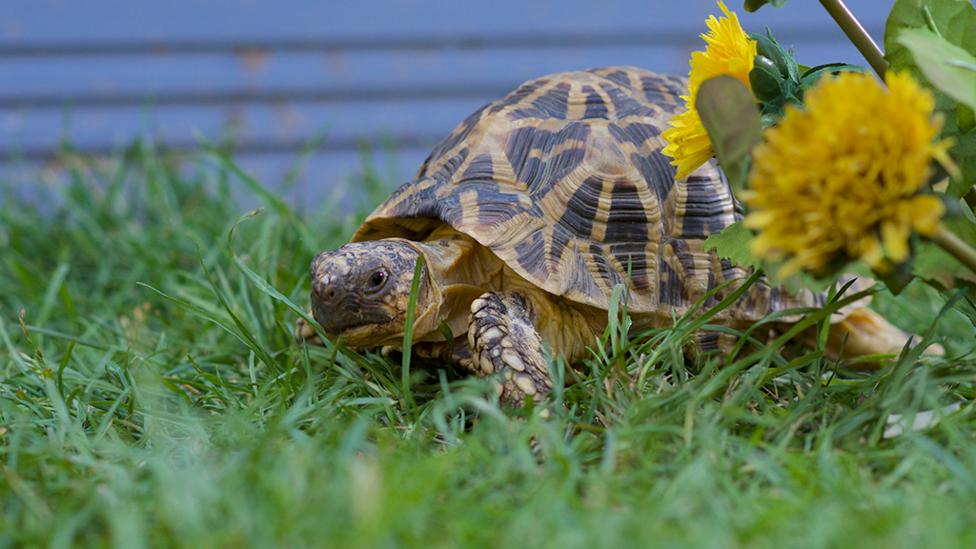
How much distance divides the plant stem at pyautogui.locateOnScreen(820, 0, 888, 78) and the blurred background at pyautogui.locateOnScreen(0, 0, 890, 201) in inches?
115

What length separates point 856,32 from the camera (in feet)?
4.39

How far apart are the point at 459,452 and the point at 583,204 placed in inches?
27.2

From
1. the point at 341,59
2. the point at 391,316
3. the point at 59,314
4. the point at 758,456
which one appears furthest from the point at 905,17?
the point at 341,59

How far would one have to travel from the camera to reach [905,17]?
1320mm

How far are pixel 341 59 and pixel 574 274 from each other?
2.94 m

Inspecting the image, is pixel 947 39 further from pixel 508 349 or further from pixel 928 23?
pixel 508 349

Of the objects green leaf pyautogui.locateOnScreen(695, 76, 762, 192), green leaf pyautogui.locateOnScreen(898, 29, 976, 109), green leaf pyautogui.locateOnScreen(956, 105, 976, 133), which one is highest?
green leaf pyautogui.locateOnScreen(898, 29, 976, 109)

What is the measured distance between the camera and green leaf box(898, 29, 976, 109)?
1.12m

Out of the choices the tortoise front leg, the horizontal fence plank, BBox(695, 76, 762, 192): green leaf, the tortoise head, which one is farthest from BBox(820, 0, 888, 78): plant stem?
the horizontal fence plank

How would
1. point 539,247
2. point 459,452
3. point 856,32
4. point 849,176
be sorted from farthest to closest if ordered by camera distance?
point 539,247 → point 856,32 → point 459,452 → point 849,176

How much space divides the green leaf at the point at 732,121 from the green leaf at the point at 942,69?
178mm

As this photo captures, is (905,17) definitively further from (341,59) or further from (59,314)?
(341,59)

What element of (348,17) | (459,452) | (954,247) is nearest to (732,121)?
(954,247)

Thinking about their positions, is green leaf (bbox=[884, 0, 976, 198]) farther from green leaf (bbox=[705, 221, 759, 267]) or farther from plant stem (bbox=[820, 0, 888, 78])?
green leaf (bbox=[705, 221, 759, 267])
